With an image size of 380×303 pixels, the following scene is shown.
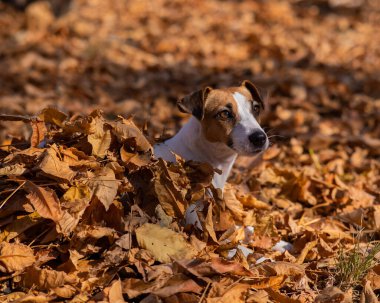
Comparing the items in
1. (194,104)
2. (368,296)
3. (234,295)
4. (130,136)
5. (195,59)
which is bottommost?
(195,59)

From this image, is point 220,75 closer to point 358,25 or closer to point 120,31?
point 120,31

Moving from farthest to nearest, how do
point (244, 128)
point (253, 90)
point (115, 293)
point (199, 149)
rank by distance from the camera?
point (253, 90) < point (199, 149) < point (244, 128) < point (115, 293)

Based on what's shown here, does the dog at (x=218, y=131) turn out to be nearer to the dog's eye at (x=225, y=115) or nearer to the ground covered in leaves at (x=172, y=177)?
the dog's eye at (x=225, y=115)

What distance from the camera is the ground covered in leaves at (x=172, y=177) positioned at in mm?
3031

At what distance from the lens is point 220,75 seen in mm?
8094

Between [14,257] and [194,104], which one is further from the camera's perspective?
[194,104]

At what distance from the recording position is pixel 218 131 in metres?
3.95

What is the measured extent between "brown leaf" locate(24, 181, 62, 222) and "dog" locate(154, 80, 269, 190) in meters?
1.14

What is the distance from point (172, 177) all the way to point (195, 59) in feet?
18.6

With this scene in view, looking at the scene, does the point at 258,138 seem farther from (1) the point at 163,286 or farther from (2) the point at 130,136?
(1) the point at 163,286

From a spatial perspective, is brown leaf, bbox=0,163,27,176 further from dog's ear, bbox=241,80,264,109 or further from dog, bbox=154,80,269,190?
dog's ear, bbox=241,80,264,109

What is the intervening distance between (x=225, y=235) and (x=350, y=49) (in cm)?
652

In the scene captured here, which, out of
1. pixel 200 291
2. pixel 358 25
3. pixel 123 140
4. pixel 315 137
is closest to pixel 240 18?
pixel 358 25

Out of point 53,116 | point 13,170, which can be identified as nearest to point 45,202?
point 13,170
